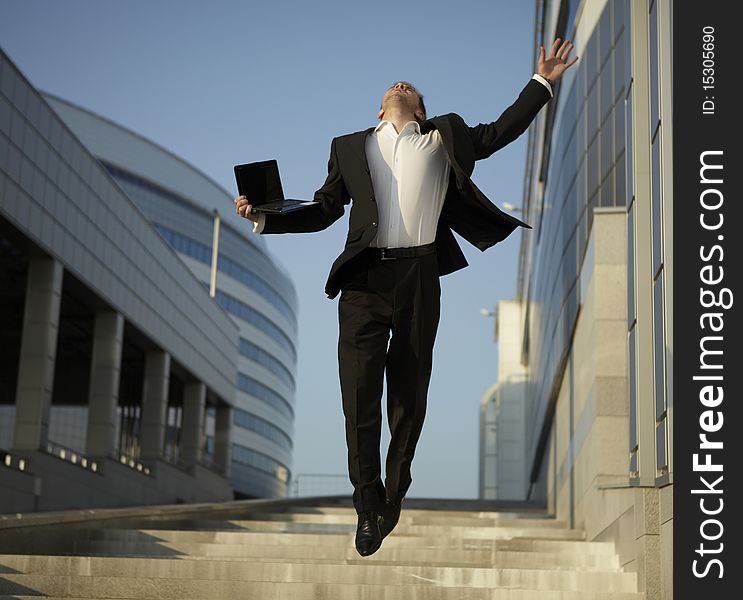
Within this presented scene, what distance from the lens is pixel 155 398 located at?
3612cm

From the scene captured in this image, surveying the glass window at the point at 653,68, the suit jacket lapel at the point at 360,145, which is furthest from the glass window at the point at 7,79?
the suit jacket lapel at the point at 360,145

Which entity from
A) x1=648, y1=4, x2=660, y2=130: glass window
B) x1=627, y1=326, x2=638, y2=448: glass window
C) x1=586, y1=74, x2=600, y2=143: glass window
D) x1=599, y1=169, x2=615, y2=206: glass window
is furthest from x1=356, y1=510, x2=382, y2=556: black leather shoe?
x1=586, y1=74, x2=600, y2=143: glass window

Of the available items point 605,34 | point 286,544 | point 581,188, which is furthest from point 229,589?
point 581,188

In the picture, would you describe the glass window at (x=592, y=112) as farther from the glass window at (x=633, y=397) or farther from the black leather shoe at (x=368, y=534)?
the black leather shoe at (x=368, y=534)

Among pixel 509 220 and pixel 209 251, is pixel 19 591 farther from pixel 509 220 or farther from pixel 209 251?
pixel 209 251

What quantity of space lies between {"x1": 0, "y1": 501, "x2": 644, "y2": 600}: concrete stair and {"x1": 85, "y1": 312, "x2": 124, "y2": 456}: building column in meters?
15.6

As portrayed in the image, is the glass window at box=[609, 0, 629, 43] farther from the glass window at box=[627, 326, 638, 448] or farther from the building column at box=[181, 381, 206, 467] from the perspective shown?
the building column at box=[181, 381, 206, 467]

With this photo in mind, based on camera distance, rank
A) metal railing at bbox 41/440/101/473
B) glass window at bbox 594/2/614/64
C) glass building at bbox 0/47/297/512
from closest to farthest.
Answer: glass window at bbox 594/2/614/64
glass building at bbox 0/47/297/512
metal railing at bbox 41/440/101/473

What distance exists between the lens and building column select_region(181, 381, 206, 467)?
41406 mm

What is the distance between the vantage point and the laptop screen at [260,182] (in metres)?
5.51
